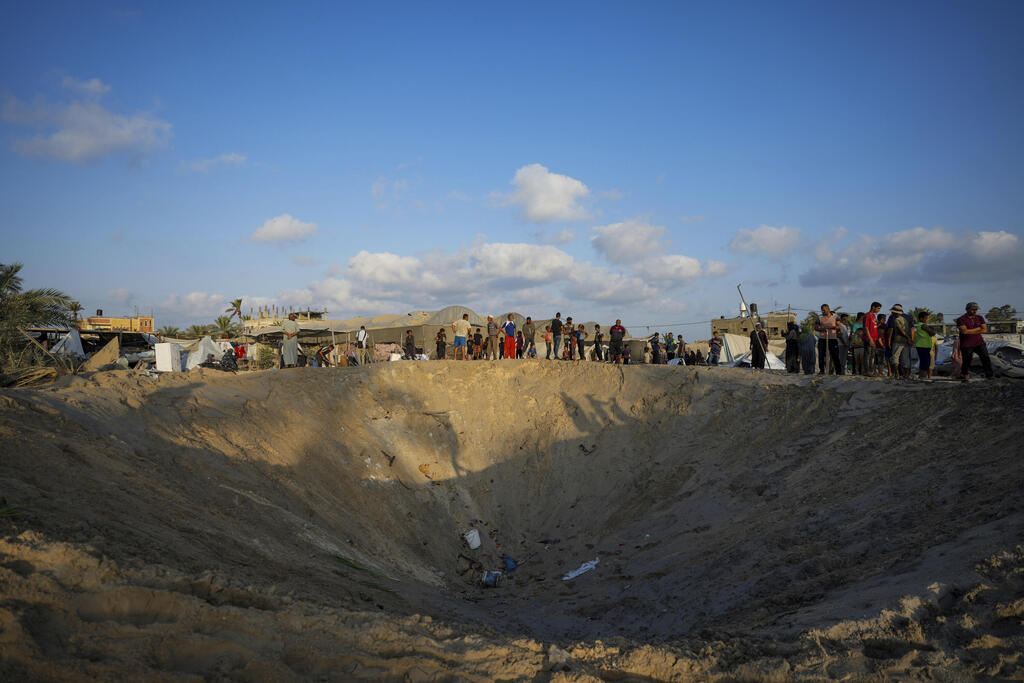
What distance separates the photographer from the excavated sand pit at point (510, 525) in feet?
13.2

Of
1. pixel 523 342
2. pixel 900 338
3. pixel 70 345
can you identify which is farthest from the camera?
pixel 70 345

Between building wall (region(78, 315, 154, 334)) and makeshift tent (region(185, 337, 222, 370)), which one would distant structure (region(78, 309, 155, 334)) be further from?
makeshift tent (region(185, 337, 222, 370))

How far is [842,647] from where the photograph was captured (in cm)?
466

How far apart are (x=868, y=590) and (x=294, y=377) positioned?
1372cm

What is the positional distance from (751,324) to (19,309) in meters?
29.9

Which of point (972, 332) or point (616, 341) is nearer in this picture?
point (972, 332)

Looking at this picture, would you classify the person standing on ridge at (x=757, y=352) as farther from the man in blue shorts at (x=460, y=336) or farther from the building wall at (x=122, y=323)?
the building wall at (x=122, y=323)

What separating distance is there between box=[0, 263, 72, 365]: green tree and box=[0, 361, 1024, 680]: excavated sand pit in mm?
6646

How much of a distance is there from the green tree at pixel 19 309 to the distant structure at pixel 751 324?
27.1 metres

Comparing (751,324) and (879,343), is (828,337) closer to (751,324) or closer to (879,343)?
(879,343)

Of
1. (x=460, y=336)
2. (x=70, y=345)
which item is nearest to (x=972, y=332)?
(x=460, y=336)

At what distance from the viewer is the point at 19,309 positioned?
17375 millimetres

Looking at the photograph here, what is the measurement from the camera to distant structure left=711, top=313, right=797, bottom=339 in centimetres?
2956

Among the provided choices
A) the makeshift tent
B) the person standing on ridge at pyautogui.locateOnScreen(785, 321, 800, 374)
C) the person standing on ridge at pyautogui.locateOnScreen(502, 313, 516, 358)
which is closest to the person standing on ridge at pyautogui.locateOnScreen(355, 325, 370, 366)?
the person standing on ridge at pyautogui.locateOnScreen(502, 313, 516, 358)
